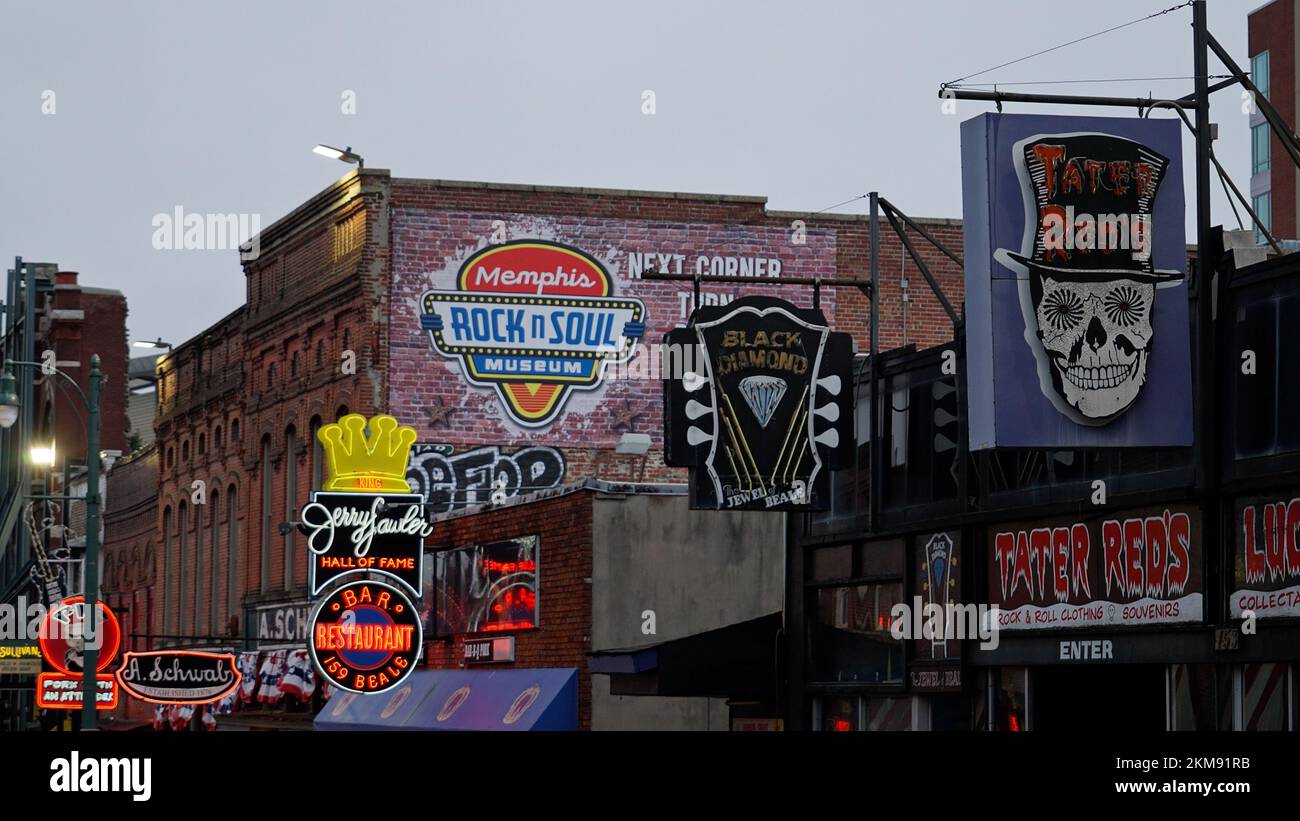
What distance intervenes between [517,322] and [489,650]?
1032cm

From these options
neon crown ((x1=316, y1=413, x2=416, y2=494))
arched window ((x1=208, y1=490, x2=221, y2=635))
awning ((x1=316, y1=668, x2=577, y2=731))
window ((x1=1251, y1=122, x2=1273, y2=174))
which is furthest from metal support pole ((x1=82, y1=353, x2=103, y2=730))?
window ((x1=1251, y1=122, x2=1273, y2=174))

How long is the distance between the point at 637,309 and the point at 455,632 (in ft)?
31.6

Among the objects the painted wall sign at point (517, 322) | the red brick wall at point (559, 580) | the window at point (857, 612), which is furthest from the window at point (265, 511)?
the window at point (857, 612)

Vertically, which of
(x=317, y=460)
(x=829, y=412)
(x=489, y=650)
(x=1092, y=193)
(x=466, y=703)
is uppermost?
(x=1092, y=193)

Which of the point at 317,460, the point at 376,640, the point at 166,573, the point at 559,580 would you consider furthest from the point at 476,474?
the point at 166,573

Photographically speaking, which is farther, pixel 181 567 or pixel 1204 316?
pixel 181 567

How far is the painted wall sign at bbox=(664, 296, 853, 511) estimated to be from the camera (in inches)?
857

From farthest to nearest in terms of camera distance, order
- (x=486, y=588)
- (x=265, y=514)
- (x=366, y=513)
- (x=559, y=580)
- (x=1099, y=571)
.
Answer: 1. (x=265, y=514)
2. (x=366, y=513)
3. (x=486, y=588)
4. (x=559, y=580)
5. (x=1099, y=571)

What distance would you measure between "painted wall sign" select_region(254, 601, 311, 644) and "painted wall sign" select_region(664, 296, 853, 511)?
22.0m

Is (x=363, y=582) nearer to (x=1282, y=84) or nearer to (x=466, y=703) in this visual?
(x=466, y=703)

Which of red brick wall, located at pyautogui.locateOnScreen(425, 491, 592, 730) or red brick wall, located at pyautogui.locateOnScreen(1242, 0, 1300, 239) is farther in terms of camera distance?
red brick wall, located at pyautogui.locateOnScreen(1242, 0, 1300, 239)

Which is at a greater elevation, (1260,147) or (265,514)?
(1260,147)

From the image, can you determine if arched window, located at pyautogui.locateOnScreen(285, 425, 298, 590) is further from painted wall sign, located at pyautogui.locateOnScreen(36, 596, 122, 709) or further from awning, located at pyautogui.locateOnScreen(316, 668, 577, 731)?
awning, located at pyautogui.locateOnScreen(316, 668, 577, 731)

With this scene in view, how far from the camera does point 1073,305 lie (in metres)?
16.6
